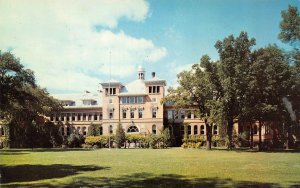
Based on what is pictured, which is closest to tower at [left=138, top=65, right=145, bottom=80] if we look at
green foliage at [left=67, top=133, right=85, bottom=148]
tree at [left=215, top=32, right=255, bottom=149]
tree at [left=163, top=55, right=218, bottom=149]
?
tree at [left=163, top=55, right=218, bottom=149]

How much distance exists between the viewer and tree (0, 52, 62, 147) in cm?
3684

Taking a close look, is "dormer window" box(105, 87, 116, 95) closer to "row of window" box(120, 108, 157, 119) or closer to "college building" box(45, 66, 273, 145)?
"college building" box(45, 66, 273, 145)

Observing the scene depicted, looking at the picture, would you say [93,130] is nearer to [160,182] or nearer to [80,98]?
[80,98]

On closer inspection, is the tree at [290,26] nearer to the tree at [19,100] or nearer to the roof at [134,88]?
the tree at [19,100]

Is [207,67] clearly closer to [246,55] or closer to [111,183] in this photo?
[246,55]

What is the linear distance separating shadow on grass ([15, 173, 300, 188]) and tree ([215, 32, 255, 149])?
23328 millimetres

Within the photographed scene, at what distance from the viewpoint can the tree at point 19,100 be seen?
3684 centimetres

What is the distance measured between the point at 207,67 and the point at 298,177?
90.5 ft

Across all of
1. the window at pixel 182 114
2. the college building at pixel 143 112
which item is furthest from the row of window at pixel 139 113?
the window at pixel 182 114

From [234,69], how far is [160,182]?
1013 inches

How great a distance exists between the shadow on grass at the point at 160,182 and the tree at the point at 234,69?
23.3 meters

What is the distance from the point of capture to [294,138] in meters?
46.7

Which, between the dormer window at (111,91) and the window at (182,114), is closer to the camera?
the dormer window at (111,91)

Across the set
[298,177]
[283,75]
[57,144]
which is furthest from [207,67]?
[57,144]
